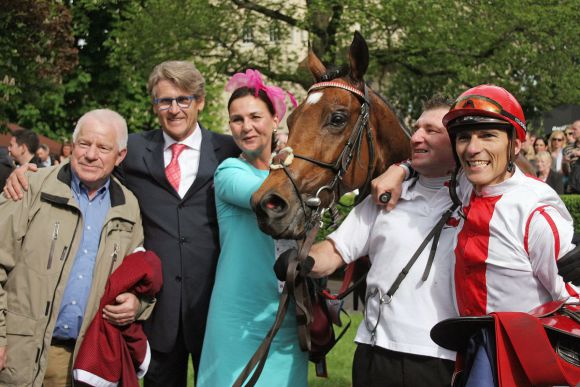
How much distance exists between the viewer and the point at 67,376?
3514 mm

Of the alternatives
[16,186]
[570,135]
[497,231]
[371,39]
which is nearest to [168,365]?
[16,186]

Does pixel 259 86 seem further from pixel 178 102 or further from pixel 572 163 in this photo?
pixel 572 163

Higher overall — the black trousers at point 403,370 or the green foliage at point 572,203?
the green foliage at point 572,203

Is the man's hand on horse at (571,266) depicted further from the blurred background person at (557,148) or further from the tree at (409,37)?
the tree at (409,37)

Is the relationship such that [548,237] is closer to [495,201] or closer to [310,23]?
[495,201]

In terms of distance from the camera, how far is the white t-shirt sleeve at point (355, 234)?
3100 mm

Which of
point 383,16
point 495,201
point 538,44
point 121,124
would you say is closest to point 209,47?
point 383,16

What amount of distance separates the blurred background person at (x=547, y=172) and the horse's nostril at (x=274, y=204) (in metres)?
7.80

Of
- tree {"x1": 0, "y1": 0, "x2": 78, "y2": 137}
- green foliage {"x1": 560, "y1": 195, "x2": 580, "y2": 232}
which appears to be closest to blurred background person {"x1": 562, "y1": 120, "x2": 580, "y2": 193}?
green foliage {"x1": 560, "y1": 195, "x2": 580, "y2": 232}

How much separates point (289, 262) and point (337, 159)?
507 mm

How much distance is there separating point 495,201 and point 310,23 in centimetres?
1519

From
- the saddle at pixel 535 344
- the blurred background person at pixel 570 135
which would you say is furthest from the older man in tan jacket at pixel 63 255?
the blurred background person at pixel 570 135

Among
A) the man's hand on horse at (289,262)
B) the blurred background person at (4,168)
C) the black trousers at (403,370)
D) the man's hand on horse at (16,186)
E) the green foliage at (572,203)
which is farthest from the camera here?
the green foliage at (572,203)

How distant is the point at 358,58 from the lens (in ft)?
10.5
